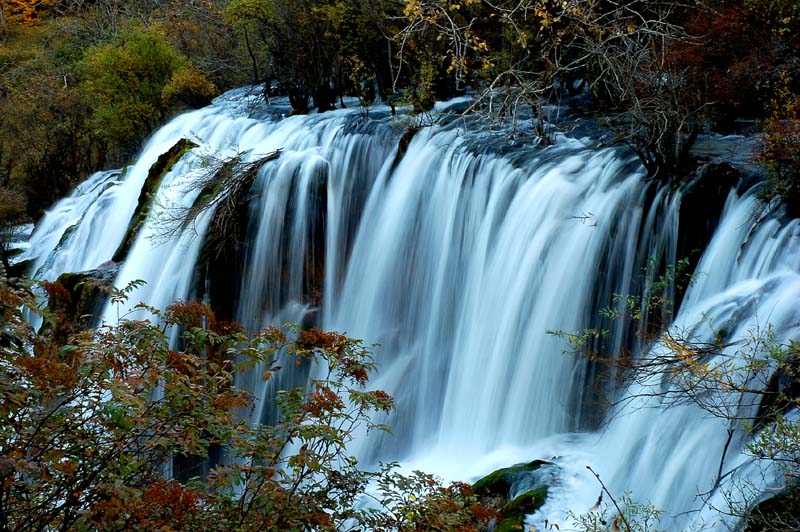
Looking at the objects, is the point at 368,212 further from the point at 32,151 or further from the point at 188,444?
the point at 32,151

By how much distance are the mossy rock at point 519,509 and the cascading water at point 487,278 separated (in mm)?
107

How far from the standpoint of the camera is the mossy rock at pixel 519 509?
5664mm

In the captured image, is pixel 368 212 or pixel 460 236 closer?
pixel 460 236

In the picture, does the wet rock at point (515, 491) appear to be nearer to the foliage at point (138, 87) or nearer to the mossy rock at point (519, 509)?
the mossy rock at point (519, 509)

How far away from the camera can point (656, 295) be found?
7.05 m

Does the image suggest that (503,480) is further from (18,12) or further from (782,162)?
(18,12)

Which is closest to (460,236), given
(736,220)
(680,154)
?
(680,154)

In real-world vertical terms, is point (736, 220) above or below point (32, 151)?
below

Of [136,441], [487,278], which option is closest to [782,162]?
[487,278]

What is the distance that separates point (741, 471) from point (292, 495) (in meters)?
3.04

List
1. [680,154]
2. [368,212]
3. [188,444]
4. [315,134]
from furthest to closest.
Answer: [315,134] < [368,212] < [680,154] < [188,444]

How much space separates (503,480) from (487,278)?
9.30 ft

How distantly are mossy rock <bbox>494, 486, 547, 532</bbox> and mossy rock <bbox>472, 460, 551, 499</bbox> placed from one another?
245 millimetres

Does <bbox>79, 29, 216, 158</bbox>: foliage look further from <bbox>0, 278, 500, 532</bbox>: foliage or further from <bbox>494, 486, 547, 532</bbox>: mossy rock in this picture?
<bbox>494, 486, 547, 532</bbox>: mossy rock
